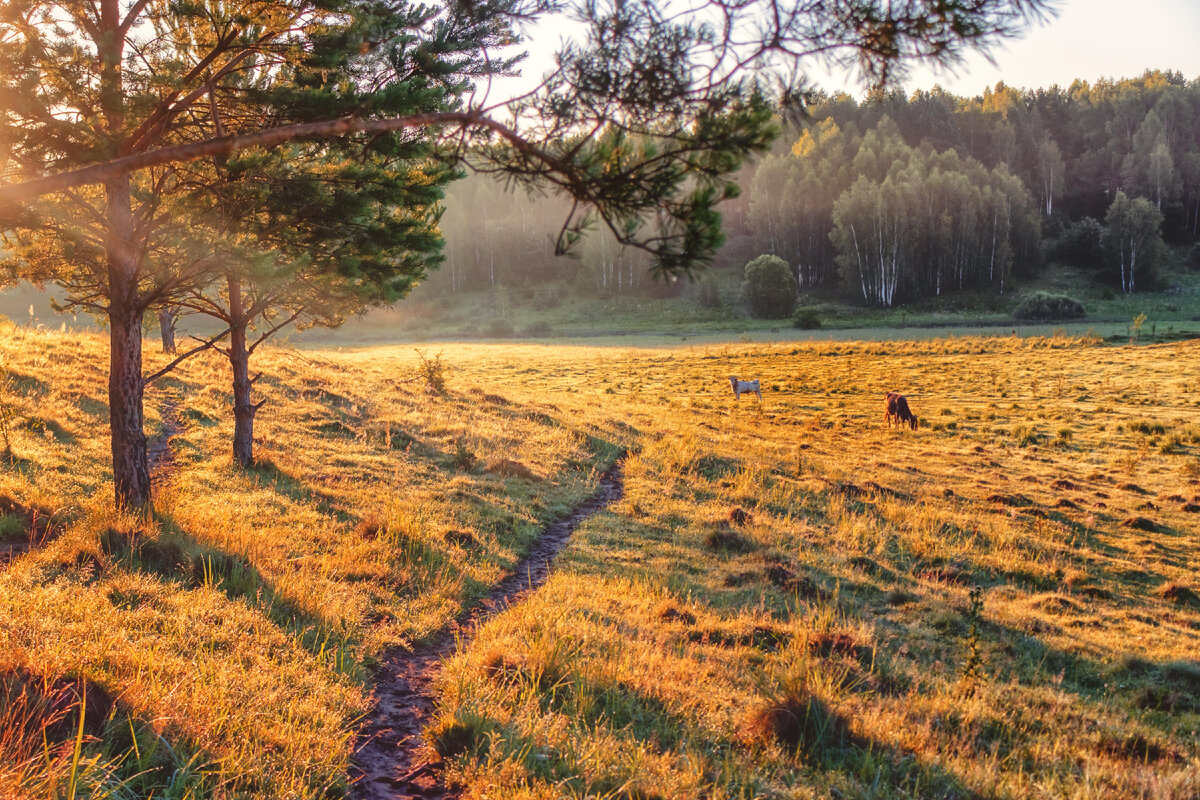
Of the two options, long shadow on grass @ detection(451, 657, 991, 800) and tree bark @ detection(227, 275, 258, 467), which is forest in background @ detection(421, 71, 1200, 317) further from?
long shadow on grass @ detection(451, 657, 991, 800)

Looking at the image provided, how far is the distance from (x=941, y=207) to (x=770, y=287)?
83.6 ft

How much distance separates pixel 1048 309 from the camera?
58812mm

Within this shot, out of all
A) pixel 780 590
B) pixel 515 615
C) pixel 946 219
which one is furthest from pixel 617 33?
pixel 946 219

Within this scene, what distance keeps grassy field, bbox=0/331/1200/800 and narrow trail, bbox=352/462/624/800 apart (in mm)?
166

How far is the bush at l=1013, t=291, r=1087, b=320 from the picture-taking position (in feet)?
193

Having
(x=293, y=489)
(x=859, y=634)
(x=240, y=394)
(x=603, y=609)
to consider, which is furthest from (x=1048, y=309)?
(x=293, y=489)

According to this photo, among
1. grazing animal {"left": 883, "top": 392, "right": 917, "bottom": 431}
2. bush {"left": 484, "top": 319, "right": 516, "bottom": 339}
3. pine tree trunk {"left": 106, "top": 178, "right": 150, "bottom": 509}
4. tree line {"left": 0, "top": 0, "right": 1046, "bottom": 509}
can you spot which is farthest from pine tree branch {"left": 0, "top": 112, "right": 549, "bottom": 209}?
bush {"left": 484, "top": 319, "right": 516, "bottom": 339}

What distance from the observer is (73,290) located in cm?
910

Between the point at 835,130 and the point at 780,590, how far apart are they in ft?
309

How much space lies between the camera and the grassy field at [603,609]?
3.94 metres

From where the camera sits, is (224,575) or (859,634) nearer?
(224,575)

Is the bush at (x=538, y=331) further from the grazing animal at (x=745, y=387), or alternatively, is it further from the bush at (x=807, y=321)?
the grazing animal at (x=745, y=387)

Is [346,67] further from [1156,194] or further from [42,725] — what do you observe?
[1156,194]

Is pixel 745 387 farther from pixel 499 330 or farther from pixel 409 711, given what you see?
pixel 499 330
